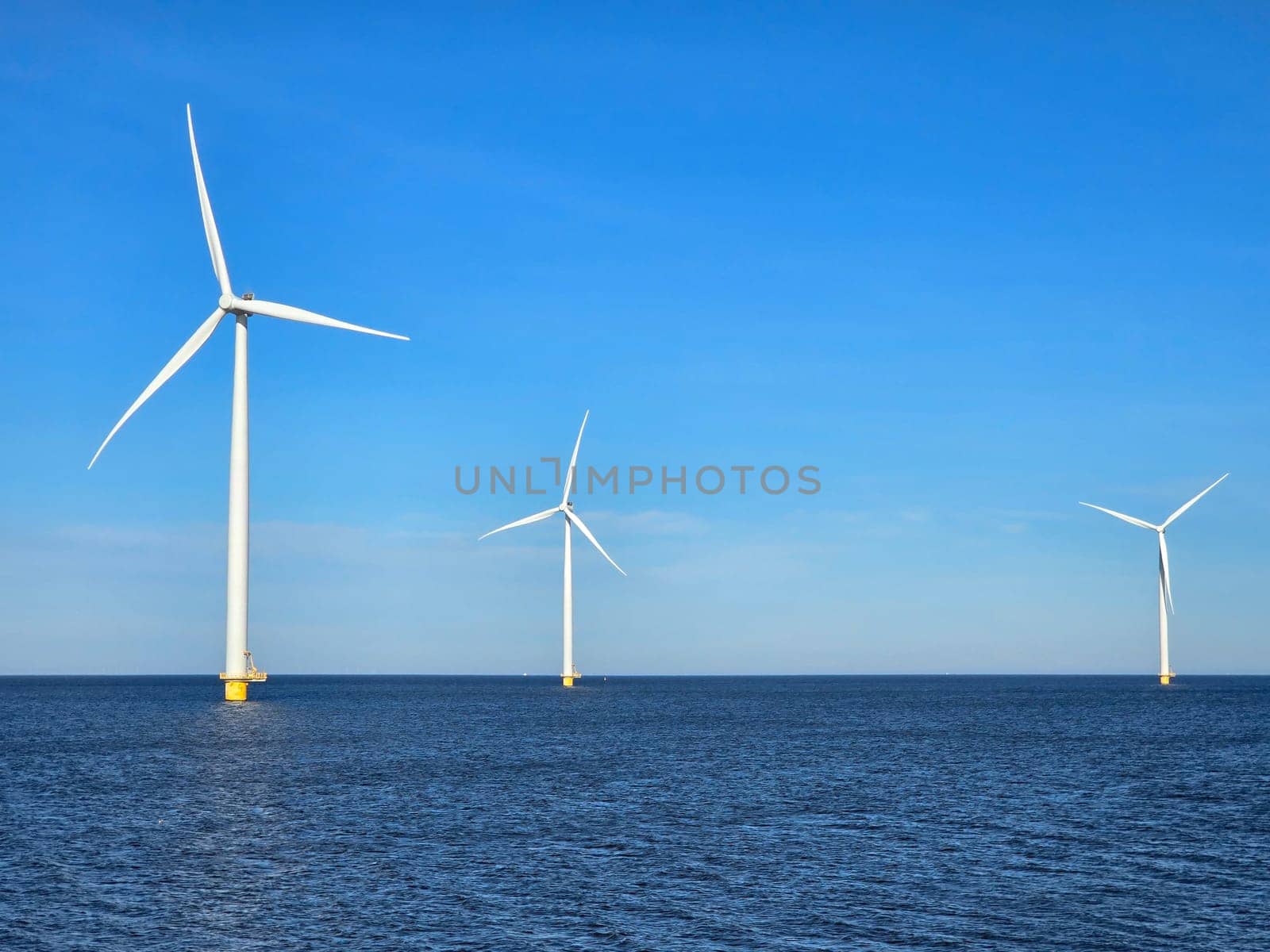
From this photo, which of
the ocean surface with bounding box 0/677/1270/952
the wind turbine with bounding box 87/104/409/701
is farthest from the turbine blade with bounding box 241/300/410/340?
the ocean surface with bounding box 0/677/1270/952

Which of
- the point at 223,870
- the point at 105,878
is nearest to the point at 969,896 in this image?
the point at 223,870

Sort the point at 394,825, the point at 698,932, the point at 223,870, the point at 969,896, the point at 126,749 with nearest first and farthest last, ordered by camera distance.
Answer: the point at 698,932 < the point at 969,896 < the point at 223,870 < the point at 394,825 < the point at 126,749

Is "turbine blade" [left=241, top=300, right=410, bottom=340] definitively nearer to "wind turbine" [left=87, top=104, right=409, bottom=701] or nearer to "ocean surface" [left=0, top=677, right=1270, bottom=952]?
"wind turbine" [left=87, top=104, right=409, bottom=701]

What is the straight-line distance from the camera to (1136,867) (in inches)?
1679

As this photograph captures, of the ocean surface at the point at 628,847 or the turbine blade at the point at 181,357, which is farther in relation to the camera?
the turbine blade at the point at 181,357

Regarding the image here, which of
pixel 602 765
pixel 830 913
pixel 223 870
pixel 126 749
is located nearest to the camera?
pixel 830 913

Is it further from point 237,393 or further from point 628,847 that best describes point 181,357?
point 628,847

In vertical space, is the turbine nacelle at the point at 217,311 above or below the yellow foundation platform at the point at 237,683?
above

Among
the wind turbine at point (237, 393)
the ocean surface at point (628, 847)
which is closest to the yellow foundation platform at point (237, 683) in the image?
the wind turbine at point (237, 393)

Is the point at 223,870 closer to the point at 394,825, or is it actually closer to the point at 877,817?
the point at 394,825

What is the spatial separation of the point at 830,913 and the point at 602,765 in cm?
4375

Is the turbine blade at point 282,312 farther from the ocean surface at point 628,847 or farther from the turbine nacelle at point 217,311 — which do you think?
the ocean surface at point 628,847

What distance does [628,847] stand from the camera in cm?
4612

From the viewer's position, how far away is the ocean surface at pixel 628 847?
111ft
